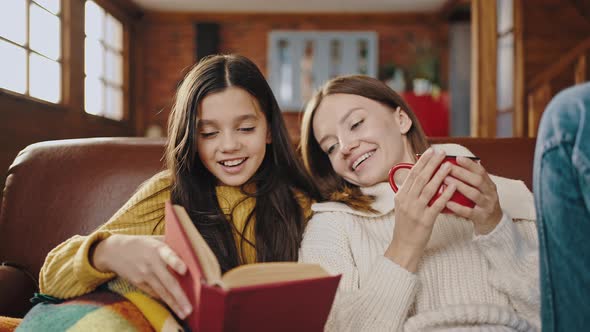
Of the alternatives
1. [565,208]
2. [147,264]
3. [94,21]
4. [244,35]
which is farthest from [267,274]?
[244,35]

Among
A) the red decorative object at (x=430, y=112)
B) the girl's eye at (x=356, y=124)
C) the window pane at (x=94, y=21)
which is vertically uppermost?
the window pane at (x=94, y=21)

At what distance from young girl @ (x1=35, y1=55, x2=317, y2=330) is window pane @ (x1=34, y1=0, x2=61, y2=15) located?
11.2ft

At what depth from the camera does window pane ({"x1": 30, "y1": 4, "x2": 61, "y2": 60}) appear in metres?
3.97

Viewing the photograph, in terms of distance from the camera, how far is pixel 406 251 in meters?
1.06

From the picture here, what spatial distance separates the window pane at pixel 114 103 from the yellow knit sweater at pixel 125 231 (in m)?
4.86

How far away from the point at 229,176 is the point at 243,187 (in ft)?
0.31

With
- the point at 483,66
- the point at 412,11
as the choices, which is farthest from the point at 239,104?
the point at 412,11

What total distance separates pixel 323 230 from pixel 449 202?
356 mm

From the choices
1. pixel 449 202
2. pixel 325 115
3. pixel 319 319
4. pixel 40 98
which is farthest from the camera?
pixel 40 98

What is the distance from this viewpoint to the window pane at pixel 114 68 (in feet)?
19.1

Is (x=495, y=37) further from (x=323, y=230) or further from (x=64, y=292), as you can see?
(x=64, y=292)

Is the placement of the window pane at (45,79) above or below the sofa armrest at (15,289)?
above

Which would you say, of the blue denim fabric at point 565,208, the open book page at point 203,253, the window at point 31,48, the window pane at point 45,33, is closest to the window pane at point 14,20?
the window at point 31,48

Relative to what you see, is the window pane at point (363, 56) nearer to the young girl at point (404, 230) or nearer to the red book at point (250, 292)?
the young girl at point (404, 230)
